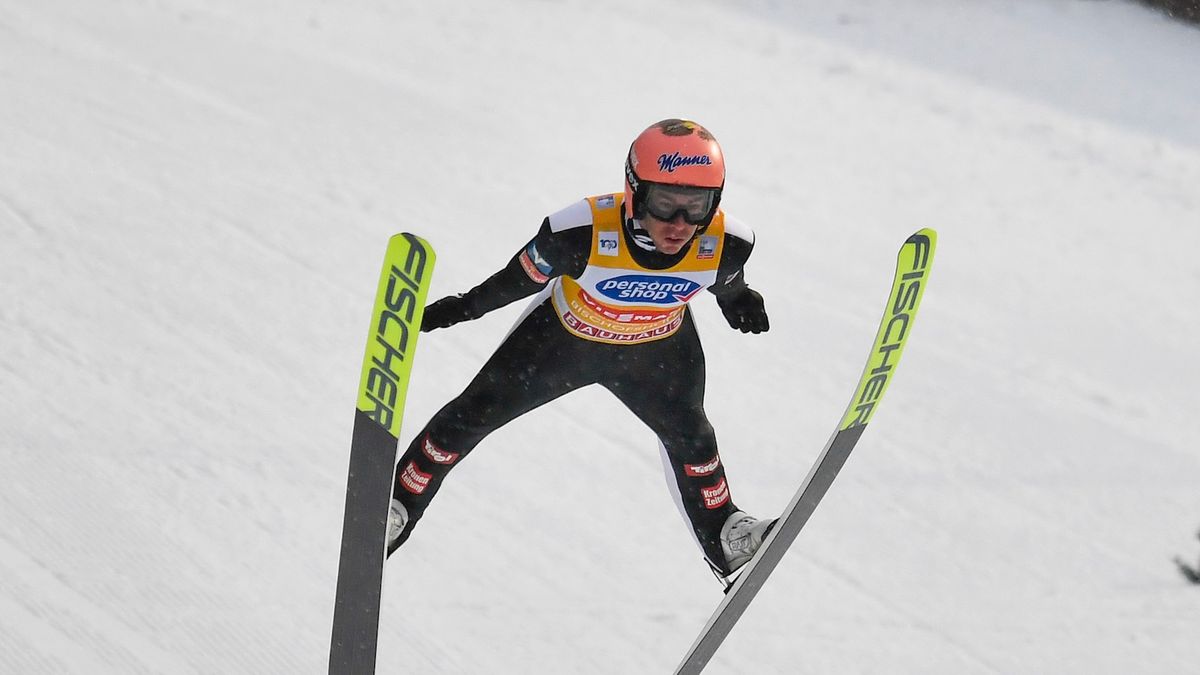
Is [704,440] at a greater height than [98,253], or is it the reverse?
[704,440]

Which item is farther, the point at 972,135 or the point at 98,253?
the point at 972,135

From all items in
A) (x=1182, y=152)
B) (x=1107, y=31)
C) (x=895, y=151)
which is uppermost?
(x=1107, y=31)

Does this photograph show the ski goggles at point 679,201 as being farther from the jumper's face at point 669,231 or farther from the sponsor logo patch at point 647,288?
the sponsor logo patch at point 647,288

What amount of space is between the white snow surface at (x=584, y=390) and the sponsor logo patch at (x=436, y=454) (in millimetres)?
1034

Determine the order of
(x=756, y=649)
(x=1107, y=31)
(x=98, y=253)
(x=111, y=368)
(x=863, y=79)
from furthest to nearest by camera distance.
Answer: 1. (x=1107, y=31)
2. (x=863, y=79)
3. (x=98, y=253)
4. (x=111, y=368)
5. (x=756, y=649)

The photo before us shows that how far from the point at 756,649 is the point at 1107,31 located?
8.54 m

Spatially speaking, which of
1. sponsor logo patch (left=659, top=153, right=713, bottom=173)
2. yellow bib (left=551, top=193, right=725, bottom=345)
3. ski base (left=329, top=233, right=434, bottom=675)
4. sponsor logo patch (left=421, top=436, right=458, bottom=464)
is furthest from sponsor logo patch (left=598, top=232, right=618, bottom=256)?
sponsor logo patch (left=421, top=436, right=458, bottom=464)

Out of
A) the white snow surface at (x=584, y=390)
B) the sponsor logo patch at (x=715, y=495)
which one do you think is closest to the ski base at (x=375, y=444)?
the white snow surface at (x=584, y=390)

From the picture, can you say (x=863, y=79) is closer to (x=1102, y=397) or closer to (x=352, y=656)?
(x=1102, y=397)

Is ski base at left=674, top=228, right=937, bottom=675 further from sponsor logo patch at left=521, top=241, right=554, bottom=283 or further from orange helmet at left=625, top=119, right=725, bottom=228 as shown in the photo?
sponsor logo patch at left=521, top=241, right=554, bottom=283

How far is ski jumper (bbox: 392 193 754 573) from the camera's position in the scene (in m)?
3.30

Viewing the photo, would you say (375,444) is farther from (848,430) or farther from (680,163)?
(848,430)

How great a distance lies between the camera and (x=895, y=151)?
8766mm

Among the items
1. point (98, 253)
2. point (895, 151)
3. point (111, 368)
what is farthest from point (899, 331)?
point (895, 151)
